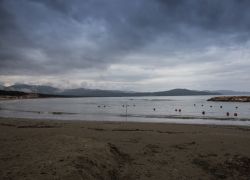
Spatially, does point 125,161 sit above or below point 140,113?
above

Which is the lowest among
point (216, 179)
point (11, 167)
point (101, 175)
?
point (216, 179)

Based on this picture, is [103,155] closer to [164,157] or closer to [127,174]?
[127,174]

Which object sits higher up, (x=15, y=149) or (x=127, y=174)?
(x=15, y=149)

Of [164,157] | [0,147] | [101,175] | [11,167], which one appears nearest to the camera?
[11,167]

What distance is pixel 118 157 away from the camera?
7.48m

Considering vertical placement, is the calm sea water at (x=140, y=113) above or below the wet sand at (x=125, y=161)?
below

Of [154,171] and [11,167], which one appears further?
[154,171]

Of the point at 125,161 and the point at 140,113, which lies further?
the point at 140,113

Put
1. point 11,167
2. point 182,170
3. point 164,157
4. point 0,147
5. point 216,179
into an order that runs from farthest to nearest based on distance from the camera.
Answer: point 164,157 < point 0,147 < point 182,170 < point 216,179 < point 11,167

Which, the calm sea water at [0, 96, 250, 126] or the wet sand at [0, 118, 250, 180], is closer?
the wet sand at [0, 118, 250, 180]

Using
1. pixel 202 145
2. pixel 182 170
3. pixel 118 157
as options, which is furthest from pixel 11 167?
pixel 202 145

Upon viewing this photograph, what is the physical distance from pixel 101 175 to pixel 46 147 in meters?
2.41

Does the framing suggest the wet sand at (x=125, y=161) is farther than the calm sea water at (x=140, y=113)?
No

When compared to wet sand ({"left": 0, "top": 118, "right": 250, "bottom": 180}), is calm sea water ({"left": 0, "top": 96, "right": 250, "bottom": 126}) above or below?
below
